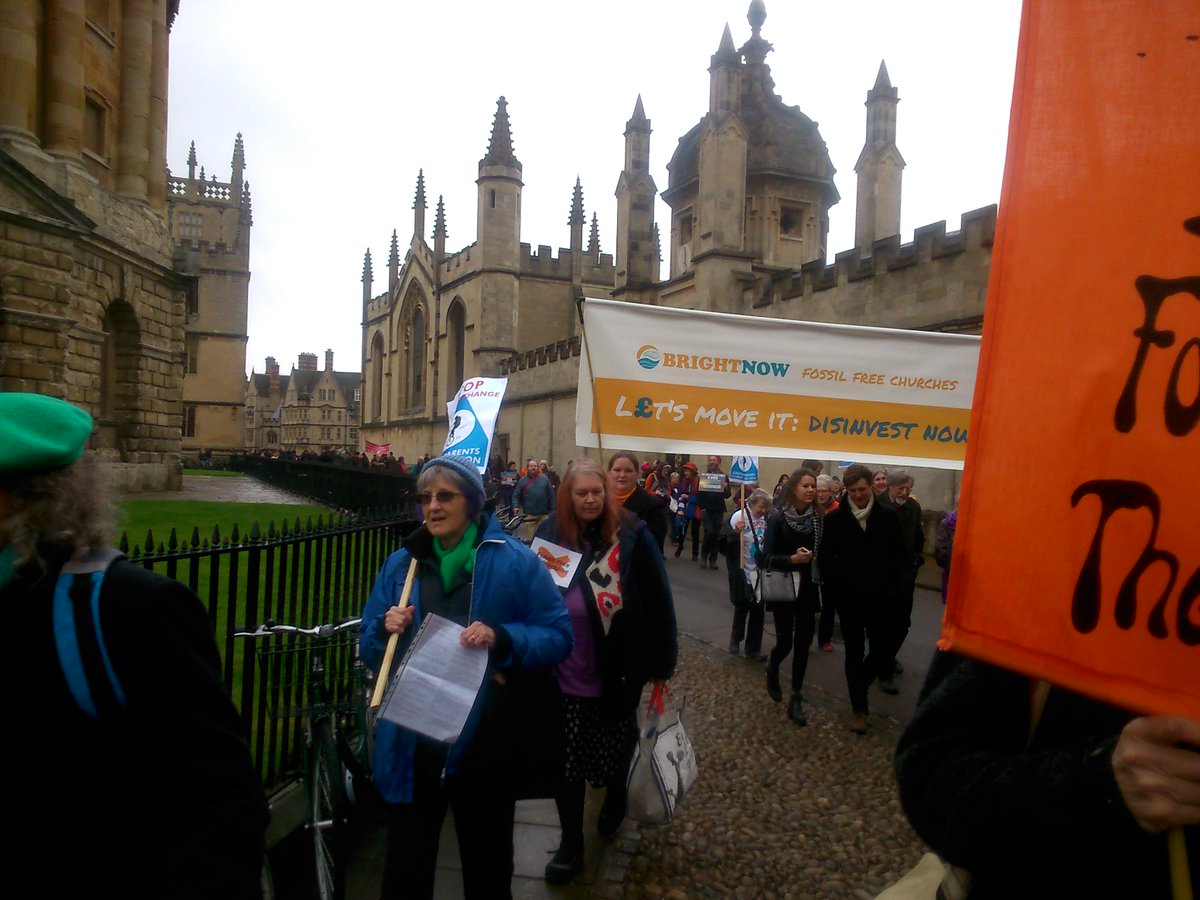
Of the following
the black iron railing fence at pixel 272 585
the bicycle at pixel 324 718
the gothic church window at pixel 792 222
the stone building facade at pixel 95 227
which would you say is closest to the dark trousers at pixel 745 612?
the black iron railing fence at pixel 272 585

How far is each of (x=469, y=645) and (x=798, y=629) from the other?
387 cm

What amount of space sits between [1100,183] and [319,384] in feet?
338

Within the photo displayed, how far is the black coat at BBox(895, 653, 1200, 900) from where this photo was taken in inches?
40.9

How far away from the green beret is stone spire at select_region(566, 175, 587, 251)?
45.1 meters

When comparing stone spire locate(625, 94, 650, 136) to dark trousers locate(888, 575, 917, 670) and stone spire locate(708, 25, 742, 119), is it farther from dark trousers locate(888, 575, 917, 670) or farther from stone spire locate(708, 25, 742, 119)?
dark trousers locate(888, 575, 917, 670)

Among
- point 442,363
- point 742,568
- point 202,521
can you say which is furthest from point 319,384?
point 742,568

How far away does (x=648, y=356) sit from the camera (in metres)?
3.93

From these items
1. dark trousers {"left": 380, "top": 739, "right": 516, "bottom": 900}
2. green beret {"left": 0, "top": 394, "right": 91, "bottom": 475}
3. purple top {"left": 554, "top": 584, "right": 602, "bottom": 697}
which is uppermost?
green beret {"left": 0, "top": 394, "right": 91, "bottom": 475}

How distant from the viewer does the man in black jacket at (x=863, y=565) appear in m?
5.67

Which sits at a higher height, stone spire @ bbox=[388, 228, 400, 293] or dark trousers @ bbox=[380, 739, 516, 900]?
stone spire @ bbox=[388, 228, 400, 293]

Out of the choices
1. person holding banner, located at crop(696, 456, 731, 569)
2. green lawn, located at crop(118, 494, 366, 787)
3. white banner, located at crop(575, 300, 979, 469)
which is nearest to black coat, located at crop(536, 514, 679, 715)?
white banner, located at crop(575, 300, 979, 469)

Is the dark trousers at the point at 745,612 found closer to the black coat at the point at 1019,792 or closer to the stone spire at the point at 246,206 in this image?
the black coat at the point at 1019,792

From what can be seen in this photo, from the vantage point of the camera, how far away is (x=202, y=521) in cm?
1315

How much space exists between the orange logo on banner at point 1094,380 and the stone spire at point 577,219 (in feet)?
149
